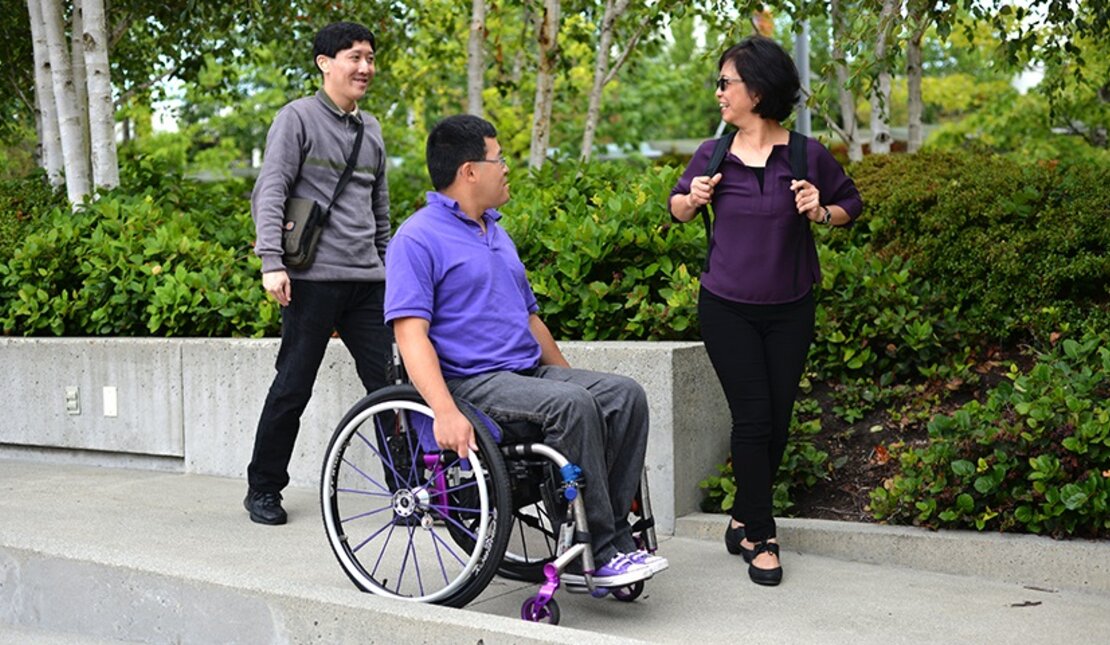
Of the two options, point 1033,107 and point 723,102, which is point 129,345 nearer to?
point 723,102

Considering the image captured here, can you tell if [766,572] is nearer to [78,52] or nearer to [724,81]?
[724,81]

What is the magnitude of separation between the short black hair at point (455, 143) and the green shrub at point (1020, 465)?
206 centimetres

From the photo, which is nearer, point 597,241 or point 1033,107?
point 597,241

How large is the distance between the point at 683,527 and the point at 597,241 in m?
1.54

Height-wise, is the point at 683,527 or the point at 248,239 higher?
the point at 248,239

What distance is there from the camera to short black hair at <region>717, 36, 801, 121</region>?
4977 millimetres

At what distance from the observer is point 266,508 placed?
6.09 metres

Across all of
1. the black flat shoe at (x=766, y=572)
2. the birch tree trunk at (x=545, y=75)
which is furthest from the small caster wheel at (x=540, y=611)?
the birch tree trunk at (x=545, y=75)

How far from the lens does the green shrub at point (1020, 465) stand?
16.7 feet

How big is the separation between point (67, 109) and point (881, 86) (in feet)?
21.0

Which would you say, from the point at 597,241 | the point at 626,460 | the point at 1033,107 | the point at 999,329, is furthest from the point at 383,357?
the point at 1033,107

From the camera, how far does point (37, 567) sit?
5246 millimetres

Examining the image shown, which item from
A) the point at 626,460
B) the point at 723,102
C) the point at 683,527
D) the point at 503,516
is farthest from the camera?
the point at 683,527

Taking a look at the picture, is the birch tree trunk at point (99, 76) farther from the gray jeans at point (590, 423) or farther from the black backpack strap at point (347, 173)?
the gray jeans at point (590, 423)
